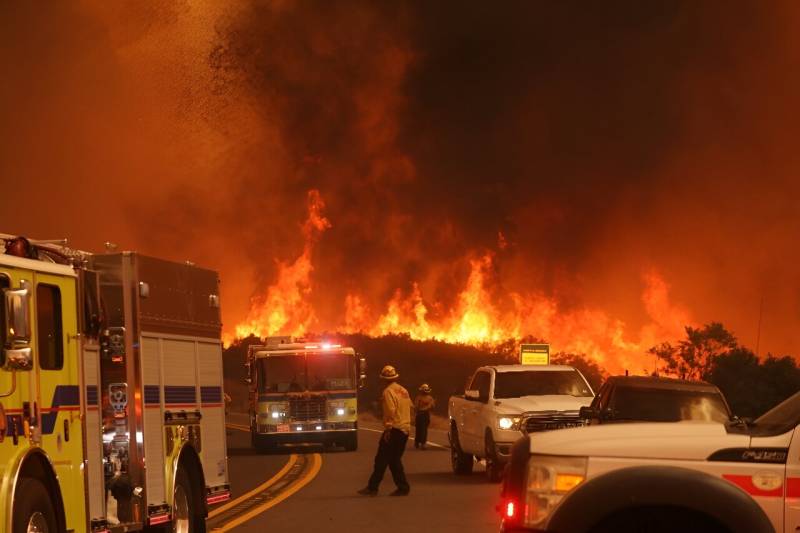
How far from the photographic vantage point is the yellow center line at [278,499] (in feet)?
56.9

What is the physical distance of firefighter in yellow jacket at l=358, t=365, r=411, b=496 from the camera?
70.3 ft

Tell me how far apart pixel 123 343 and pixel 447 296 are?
102293 mm

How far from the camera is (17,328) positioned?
9.50 meters

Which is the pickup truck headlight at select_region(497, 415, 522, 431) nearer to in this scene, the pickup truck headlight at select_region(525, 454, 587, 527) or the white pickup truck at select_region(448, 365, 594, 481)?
the white pickup truck at select_region(448, 365, 594, 481)

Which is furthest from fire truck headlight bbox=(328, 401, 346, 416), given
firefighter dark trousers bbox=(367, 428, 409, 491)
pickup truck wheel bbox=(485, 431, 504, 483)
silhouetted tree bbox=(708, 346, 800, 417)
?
silhouetted tree bbox=(708, 346, 800, 417)

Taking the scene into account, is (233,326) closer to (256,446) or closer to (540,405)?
(256,446)

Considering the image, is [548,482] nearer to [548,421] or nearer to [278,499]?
[278,499]

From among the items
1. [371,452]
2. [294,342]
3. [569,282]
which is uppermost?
[569,282]

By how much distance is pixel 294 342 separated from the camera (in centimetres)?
3772

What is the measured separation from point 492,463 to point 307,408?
41.4ft

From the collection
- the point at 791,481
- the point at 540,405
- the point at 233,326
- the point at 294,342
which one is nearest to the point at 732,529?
the point at 791,481

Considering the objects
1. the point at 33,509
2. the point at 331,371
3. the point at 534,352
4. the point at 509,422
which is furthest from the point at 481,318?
the point at 33,509

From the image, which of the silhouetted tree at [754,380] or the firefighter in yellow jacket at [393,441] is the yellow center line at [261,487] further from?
the silhouetted tree at [754,380]

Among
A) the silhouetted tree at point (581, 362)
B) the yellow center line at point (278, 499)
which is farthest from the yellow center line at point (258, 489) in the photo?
the silhouetted tree at point (581, 362)
